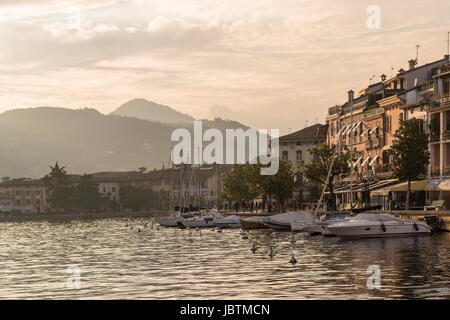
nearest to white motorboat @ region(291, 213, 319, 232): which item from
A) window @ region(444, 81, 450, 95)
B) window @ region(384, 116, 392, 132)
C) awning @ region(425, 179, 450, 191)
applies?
awning @ region(425, 179, 450, 191)

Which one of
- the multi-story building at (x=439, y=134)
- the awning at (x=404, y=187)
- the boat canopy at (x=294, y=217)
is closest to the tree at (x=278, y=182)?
the boat canopy at (x=294, y=217)

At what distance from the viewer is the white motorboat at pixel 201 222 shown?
11419 centimetres

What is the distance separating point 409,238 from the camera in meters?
67.1

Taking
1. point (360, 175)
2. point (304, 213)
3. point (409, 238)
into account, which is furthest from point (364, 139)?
point (409, 238)

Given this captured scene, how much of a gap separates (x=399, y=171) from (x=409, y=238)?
18064 mm

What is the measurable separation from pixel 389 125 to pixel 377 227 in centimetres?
3661

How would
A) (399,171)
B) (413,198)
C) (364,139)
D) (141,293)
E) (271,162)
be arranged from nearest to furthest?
(141,293)
(399,171)
(413,198)
(364,139)
(271,162)

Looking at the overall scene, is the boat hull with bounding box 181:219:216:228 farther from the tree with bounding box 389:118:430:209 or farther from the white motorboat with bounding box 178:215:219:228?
the tree with bounding box 389:118:430:209

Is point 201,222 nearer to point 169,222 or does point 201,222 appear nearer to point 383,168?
point 169,222

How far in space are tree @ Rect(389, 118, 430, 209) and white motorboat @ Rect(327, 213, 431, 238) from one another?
15.1 m

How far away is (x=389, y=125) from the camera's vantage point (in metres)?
102

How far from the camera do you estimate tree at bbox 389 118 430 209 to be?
→ 275 feet

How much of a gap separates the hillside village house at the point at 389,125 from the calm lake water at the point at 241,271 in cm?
1942
